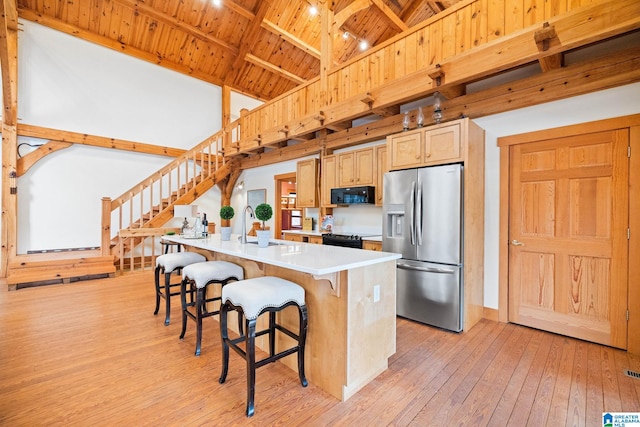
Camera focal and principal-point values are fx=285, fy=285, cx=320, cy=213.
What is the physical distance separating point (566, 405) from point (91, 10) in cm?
903

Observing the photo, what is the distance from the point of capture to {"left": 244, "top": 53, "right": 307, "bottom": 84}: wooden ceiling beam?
289 inches

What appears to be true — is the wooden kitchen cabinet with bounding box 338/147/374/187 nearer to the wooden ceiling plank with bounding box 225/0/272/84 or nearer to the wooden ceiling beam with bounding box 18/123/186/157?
the wooden ceiling plank with bounding box 225/0/272/84

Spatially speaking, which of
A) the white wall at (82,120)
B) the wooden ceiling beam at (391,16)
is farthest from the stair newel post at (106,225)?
the wooden ceiling beam at (391,16)

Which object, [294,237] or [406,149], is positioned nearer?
[406,149]

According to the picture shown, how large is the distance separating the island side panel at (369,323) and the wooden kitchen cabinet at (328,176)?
8.92ft

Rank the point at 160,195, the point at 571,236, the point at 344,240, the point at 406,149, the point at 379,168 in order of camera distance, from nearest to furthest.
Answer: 1. the point at 571,236
2. the point at 406,149
3. the point at 344,240
4. the point at 379,168
5. the point at 160,195

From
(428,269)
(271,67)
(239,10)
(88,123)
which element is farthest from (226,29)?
(428,269)

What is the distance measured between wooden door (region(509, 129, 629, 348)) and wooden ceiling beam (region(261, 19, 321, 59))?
596 centimetres

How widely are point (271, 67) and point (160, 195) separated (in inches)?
175

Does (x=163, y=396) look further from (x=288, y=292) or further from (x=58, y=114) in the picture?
(x=58, y=114)

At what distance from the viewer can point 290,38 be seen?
7098mm

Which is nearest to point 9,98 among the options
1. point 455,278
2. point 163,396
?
point 163,396

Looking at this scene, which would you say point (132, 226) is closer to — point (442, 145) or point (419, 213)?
point (419, 213)

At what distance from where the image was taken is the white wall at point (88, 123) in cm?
532
